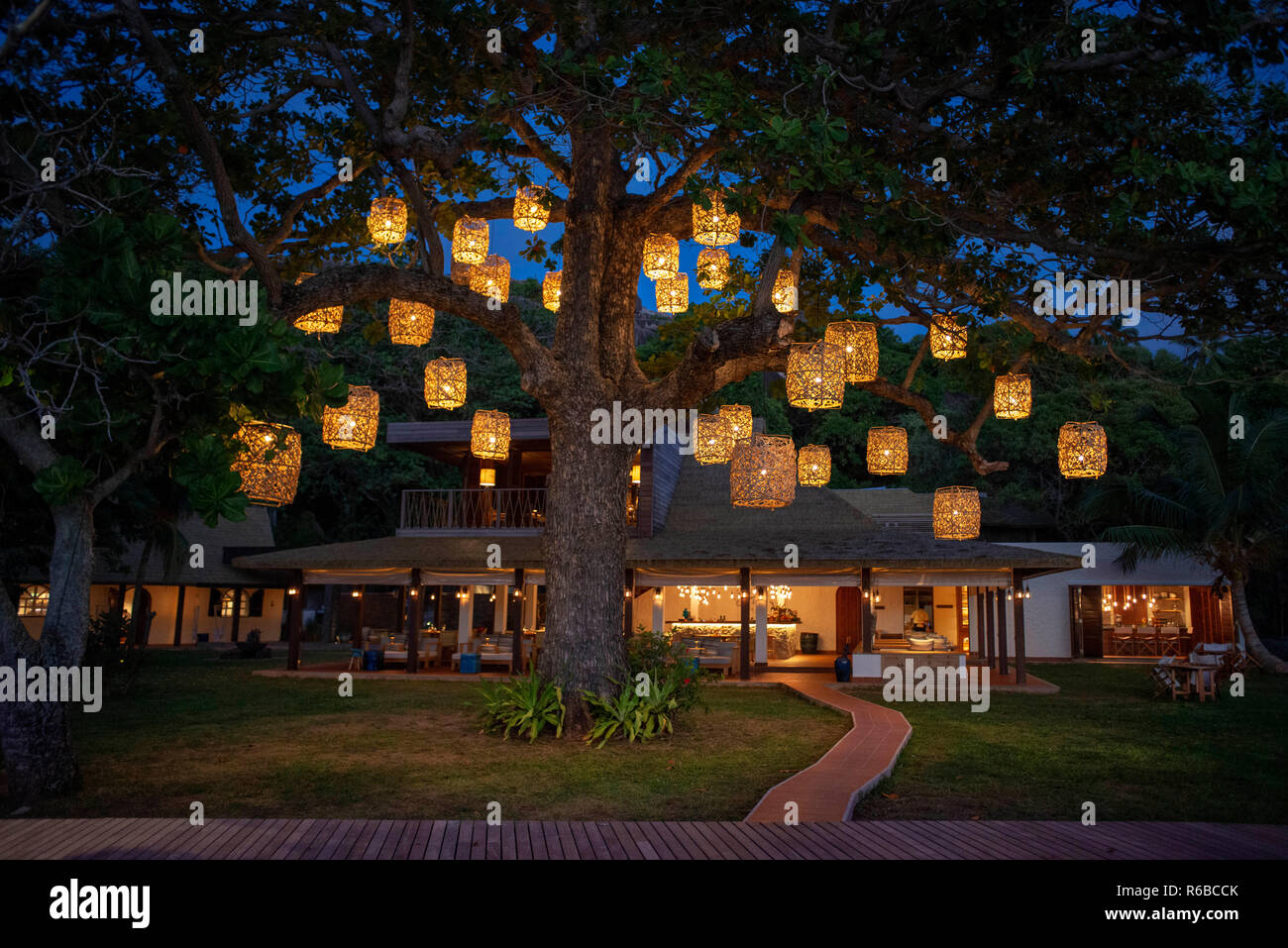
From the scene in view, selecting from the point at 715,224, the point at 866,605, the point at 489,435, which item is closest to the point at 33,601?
the point at 489,435

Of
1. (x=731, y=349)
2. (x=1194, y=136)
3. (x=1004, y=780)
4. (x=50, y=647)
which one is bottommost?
(x=1004, y=780)

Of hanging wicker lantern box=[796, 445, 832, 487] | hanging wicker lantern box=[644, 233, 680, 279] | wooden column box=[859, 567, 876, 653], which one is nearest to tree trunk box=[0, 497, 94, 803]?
hanging wicker lantern box=[644, 233, 680, 279]

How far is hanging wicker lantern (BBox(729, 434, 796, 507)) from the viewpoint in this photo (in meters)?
12.1

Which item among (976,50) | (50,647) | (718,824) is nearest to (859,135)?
(976,50)

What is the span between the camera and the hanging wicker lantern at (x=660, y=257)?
10039 millimetres

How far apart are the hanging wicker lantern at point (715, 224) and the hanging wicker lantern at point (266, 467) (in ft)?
15.3

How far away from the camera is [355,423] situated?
9.18 meters

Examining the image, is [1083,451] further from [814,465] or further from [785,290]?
[814,465]

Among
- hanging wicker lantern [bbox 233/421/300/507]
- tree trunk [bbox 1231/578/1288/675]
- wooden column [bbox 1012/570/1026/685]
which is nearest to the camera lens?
hanging wicker lantern [bbox 233/421/300/507]

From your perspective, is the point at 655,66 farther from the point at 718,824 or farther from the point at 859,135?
the point at 718,824

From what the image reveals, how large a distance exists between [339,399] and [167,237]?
177 cm

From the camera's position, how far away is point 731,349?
930 centimetres

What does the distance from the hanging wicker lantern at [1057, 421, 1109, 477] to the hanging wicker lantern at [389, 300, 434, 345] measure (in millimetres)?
7234

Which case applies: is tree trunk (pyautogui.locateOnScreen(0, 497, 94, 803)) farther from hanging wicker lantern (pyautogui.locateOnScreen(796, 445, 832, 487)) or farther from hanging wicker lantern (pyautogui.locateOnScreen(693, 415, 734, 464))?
hanging wicker lantern (pyautogui.locateOnScreen(796, 445, 832, 487))
